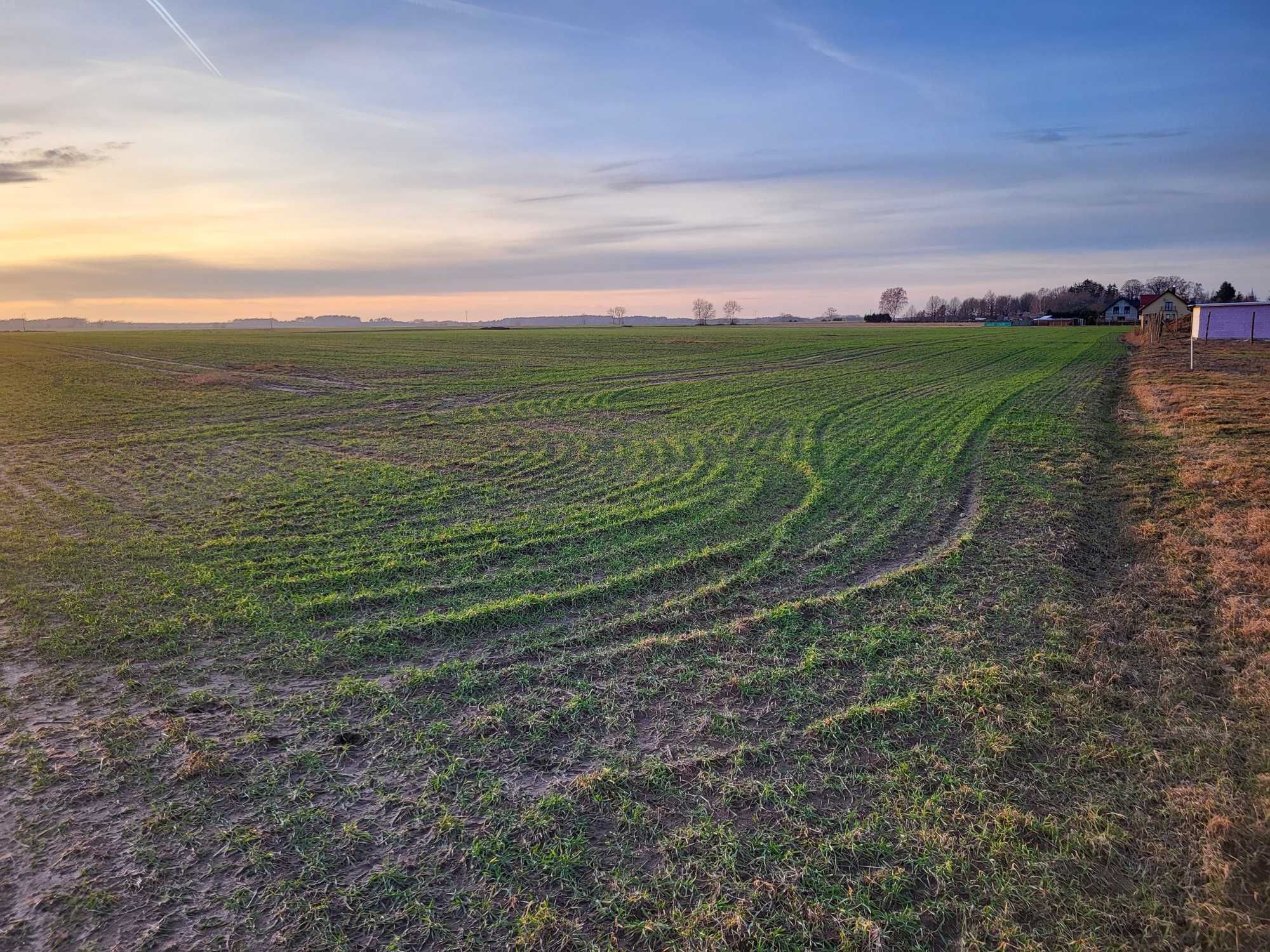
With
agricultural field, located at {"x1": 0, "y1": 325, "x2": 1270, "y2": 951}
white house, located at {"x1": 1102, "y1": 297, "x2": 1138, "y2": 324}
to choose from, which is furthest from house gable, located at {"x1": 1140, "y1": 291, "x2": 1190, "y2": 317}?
agricultural field, located at {"x1": 0, "y1": 325, "x2": 1270, "y2": 951}

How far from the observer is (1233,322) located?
151 feet

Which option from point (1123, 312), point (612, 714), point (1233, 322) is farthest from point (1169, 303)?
point (612, 714)

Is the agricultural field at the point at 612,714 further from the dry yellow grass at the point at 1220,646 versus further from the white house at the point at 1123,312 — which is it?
the white house at the point at 1123,312

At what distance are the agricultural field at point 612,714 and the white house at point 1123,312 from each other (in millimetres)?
120560

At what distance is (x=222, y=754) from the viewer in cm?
485

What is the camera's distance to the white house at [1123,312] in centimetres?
10844

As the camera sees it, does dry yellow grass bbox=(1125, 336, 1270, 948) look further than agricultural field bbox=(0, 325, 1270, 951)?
Yes

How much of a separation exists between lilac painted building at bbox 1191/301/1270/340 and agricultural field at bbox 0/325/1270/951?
45.4 metres

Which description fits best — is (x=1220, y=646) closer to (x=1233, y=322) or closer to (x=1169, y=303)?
(x=1233, y=322)

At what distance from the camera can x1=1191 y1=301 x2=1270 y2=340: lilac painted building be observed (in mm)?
44438

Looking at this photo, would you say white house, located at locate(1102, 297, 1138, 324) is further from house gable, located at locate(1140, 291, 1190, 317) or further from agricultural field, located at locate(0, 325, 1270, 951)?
agricultural field, located at locate(0, 325, 1270, 951)

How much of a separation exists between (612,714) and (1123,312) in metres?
134

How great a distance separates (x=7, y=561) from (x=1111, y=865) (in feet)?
37.3

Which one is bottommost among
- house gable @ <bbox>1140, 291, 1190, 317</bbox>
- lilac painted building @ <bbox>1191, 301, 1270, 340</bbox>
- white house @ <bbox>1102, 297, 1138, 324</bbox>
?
A: lilac painted building @ <bbox>1191, 301, 1270, 340</bbox>
